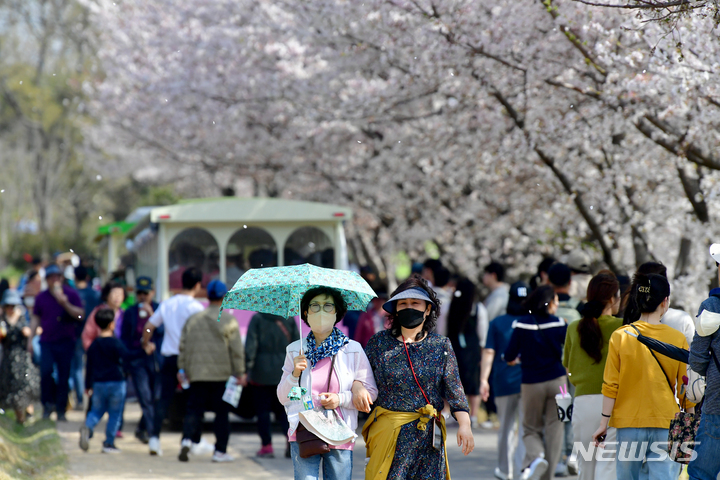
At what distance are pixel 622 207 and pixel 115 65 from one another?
13831 millimetres

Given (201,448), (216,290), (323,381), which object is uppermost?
(216,290)

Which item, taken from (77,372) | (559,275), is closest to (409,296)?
(559,275)

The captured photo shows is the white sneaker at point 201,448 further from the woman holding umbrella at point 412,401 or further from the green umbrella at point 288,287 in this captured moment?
the woman holding umbrella at point 412,401

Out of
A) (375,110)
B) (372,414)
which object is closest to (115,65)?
(375,110)

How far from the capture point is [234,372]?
29.7ft

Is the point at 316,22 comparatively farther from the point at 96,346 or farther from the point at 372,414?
the point at 372,414

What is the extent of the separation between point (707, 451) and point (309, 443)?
217 cm

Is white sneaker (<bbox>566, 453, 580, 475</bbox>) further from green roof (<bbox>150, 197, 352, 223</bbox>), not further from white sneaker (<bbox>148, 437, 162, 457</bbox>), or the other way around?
green roof (<bbox>150, 197, 352, 223</bbox>)

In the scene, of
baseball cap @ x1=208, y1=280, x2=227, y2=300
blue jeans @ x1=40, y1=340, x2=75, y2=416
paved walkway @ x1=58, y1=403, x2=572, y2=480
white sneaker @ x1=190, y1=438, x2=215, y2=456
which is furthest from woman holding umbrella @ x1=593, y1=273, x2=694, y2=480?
blue jeans @ x1=40, y1=340, x2=75, y2=416

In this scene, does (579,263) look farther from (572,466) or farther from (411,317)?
(411,317)

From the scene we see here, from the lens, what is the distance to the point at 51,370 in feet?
39.0

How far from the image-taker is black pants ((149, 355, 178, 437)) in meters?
9.50

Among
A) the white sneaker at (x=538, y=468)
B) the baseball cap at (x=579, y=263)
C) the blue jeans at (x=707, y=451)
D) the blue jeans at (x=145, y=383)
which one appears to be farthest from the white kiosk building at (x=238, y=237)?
the blue jeans at (x=707, y=451)

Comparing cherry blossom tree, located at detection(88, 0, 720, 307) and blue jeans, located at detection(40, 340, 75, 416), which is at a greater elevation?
cherry blossom tree, located at detection(88, 0, 720, 307)
